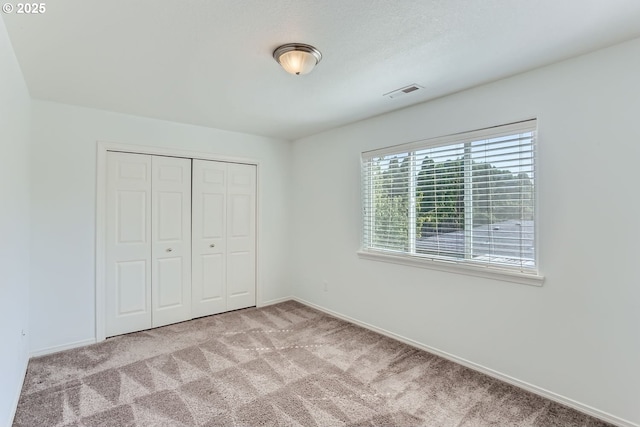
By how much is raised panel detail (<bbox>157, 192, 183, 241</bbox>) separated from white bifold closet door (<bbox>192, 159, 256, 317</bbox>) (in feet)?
0.59

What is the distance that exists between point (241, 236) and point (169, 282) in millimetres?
1061

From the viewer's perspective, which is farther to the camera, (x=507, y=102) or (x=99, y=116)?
(x=99, y=116)

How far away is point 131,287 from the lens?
3.42 meters

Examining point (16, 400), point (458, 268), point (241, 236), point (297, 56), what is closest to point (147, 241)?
point (241, 236)

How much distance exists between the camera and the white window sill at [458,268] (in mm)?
2320

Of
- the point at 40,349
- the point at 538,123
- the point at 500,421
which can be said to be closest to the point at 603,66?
the point at 538,123

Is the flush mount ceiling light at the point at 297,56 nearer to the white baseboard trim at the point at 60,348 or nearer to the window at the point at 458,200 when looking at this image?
the window at the point at 458,200

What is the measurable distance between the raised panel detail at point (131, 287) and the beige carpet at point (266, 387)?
1.01ft

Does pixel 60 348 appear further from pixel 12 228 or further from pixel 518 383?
pixel 518 383

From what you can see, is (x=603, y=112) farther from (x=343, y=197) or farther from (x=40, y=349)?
(x=40, y=349)

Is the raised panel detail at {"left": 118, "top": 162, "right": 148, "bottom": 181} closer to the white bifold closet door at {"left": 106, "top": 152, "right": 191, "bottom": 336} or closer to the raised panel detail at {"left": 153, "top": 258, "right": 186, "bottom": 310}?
the white bifold closet door at {"left": 106, "top": 152, "right": 191, "bottom": 336}

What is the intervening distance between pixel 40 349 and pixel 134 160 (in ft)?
6.71

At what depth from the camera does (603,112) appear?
6.61 feet

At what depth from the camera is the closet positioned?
336cm
